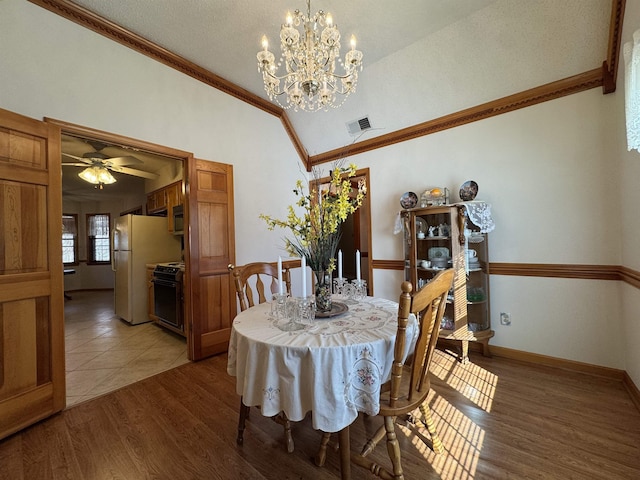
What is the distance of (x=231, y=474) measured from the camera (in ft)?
4.54

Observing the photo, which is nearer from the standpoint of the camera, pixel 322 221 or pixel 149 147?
pixel 322 221

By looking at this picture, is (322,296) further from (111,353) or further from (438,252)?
(111,353)

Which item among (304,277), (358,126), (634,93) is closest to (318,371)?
(304,277)

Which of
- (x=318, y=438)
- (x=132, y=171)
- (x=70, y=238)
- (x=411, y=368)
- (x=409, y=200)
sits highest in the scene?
(x=132, y=171)

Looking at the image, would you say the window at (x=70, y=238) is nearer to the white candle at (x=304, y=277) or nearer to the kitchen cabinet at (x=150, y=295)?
the kitchen cabinet at (x=150, y=295)

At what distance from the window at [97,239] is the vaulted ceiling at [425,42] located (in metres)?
6.73

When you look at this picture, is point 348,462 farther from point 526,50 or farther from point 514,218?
point 526,50

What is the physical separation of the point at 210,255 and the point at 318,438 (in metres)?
2.04

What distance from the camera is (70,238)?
735 centimetres

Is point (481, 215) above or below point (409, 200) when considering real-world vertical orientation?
below

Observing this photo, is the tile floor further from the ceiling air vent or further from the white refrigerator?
the ceiling air vent

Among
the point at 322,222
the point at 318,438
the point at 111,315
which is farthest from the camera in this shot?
the point at 111,315

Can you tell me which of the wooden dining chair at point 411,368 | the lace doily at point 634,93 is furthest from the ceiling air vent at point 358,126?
the wooden dining chair at point 411,368

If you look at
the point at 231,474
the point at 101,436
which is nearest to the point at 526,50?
the point at 231,474
